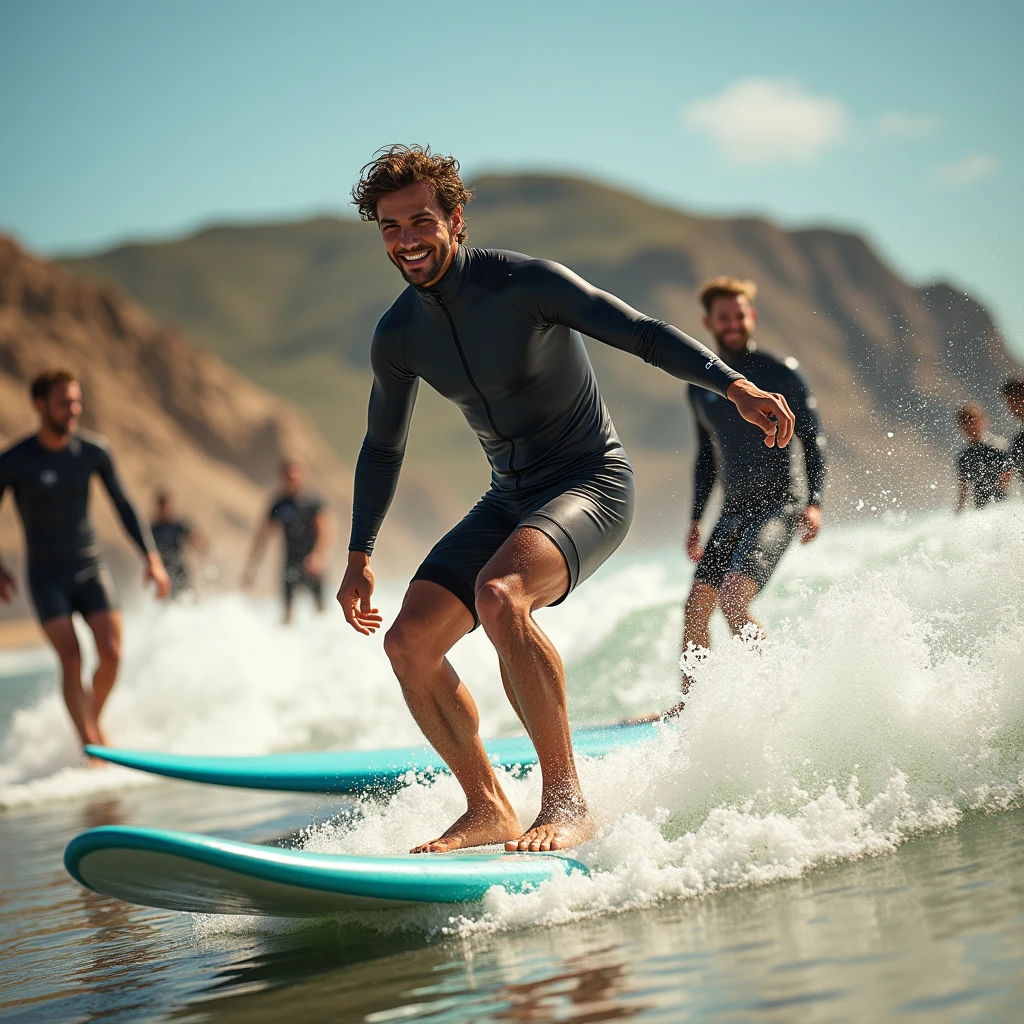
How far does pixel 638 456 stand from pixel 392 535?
29161 millimetres

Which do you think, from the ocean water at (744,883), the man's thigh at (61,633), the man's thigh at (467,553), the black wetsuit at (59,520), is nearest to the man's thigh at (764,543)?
the ocean water at (744,883)

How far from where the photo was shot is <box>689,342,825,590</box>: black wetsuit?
620cm

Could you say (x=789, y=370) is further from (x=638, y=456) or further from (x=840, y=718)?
(x=638, y=456)

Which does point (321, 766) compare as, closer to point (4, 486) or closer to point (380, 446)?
point (380, 446)

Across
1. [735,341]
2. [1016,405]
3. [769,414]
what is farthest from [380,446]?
[1016,405]

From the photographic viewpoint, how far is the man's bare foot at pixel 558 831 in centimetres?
391

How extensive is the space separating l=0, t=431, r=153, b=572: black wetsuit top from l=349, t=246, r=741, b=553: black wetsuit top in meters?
4.53

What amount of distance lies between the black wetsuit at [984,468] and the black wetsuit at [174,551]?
8777 mm

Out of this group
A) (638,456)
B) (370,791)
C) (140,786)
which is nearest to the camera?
(370,791)

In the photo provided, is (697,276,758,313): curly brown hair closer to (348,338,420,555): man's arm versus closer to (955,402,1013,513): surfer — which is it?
(955,402,1013,513): surfer

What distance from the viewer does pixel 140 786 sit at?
9.25 metres

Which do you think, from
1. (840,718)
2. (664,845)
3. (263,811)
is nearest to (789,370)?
(840,718)

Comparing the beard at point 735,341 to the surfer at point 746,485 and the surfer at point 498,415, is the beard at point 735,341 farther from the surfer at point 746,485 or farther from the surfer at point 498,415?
the surfer at point 498,415

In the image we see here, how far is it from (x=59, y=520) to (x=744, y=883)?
5972 mm
